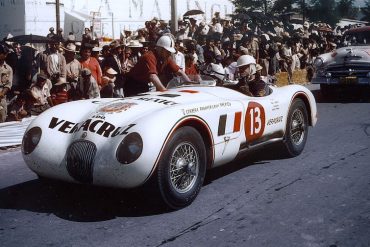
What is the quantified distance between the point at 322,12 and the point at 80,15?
36.9 m

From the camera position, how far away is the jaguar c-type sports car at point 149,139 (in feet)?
13.5

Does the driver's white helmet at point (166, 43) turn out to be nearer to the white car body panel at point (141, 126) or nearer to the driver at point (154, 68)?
the driver at point (154, 68)

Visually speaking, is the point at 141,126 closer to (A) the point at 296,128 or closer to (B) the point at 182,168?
(B) the point at 182,168

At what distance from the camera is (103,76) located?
35.2 ft

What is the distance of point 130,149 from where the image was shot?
4.07 metres

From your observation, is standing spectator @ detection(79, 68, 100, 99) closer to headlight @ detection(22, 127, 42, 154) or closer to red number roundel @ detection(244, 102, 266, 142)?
red number roundel @ detection(244, 102, 266, 142)

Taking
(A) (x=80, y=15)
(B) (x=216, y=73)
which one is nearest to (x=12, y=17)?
(A) (x=80, y=15)

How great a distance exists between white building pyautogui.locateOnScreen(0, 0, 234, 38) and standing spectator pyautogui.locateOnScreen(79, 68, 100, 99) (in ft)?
51.7

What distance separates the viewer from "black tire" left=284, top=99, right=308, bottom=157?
20.4 feet

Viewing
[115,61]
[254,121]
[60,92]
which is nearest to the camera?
[254,121]

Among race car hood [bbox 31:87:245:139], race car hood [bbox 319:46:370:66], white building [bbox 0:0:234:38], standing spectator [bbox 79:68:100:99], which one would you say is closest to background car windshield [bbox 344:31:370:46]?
race car hood [bbox 319:46:370:66]

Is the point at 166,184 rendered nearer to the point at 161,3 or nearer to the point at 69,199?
the point at 69,199

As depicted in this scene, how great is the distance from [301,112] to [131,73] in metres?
2.21

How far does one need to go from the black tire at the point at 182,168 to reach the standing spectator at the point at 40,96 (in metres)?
5.40
